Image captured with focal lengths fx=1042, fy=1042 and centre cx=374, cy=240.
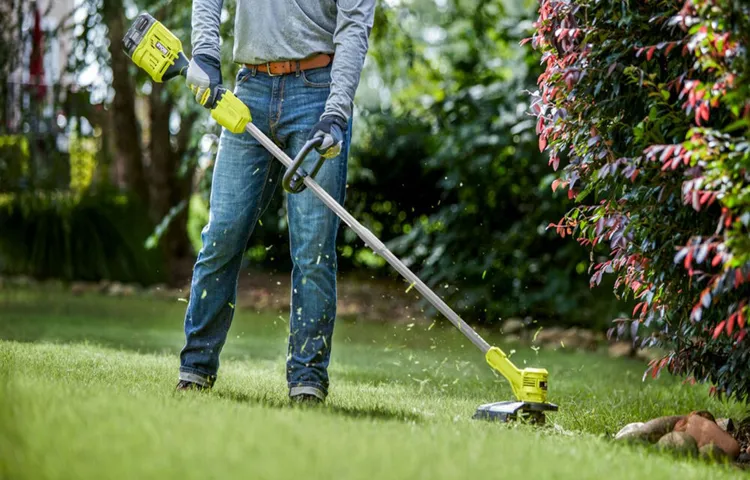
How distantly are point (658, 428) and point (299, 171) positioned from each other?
1.45m

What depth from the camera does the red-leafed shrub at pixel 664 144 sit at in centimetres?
287

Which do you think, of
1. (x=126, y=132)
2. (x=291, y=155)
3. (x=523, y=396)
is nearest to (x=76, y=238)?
(x=126, y=132)

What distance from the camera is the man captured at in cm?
361

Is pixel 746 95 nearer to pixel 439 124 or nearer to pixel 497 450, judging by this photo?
pixel 497 450

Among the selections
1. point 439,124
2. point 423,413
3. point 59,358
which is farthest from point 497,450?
point 439,124

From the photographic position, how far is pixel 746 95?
283cm

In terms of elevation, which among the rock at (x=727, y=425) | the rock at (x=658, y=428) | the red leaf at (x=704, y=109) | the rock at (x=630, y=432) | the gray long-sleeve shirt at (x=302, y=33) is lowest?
the rock at (x=727, y=425)

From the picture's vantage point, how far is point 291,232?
3727 mm

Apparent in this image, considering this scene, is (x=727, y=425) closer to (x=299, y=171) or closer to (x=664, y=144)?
(x=664, y=144)

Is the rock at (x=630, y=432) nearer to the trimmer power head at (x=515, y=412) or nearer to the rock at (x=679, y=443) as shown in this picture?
the rock at (x=679, y=443)

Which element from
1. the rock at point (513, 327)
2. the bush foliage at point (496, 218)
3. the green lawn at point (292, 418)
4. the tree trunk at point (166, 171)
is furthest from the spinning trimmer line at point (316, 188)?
the tree trunk at point (166, 171)

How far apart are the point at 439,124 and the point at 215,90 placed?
4.90 metres

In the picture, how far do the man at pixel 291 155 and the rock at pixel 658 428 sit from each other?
42.8 inches

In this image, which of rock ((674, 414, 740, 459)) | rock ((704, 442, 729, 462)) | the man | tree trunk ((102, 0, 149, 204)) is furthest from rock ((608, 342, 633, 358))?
tree trunk ((102, 0, 149, 204))
